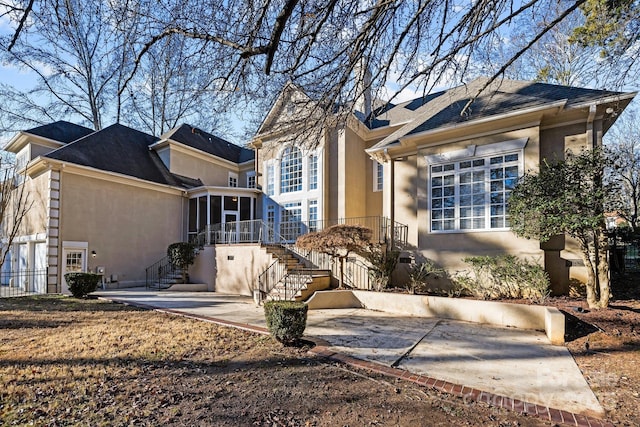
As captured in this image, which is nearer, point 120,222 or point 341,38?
point 341,38

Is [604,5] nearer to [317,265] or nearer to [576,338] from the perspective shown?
[576,338]

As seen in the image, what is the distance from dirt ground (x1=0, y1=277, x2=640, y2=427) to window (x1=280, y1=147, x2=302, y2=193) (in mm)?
10784

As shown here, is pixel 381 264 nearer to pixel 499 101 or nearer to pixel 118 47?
pixel 499 101

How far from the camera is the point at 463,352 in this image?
230 inches

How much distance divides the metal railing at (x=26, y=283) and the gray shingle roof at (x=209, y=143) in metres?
9.44

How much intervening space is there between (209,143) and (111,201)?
8129 millimetres

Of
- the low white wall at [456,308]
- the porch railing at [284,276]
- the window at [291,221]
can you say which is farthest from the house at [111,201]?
the low white wall at [456,308]

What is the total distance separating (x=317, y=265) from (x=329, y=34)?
883 centimetres

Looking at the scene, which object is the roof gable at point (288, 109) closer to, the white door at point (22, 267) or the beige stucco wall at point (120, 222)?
the beige stucco wall at point (120, 222)

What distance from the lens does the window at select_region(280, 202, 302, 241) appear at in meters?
16.7

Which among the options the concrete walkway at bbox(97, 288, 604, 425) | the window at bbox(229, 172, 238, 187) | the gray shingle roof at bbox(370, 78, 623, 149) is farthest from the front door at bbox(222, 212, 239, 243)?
the gray shingle roof at bbox(370, 78, 623, 149)

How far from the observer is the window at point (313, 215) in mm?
16016

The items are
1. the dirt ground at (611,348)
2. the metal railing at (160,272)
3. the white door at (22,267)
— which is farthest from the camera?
the metal railing at (160,272)

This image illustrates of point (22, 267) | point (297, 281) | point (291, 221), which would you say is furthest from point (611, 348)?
point (22, 267)
